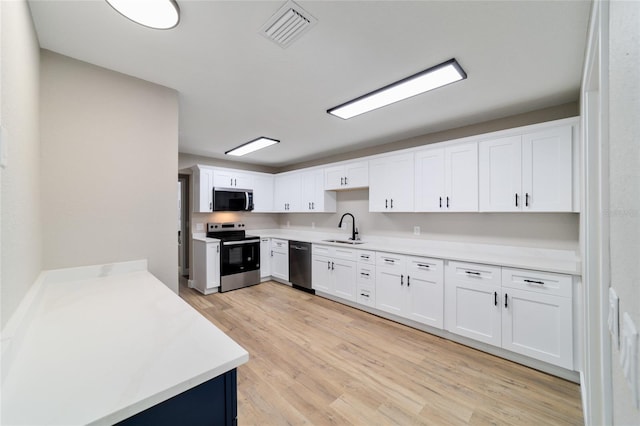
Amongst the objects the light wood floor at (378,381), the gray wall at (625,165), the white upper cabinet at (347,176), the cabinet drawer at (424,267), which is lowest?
the light wood floor at (378,381)

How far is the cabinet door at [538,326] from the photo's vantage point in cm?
213

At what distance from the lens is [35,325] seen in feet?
3.64

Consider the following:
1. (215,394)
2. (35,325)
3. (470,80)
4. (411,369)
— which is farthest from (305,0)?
(411,369)

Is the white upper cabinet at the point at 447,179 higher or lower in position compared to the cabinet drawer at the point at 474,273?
higher

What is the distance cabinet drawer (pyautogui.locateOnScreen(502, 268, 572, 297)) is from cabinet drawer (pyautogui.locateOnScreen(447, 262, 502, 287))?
66mm

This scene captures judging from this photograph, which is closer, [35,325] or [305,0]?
[35,325]

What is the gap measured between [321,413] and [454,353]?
1.53 metres

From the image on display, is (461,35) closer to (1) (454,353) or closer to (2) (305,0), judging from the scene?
(2) (305,0)

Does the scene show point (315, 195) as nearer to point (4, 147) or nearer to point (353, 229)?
point (353, 229)

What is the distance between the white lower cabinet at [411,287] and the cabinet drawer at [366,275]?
7 centimetres

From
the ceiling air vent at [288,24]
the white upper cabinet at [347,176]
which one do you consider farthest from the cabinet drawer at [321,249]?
the ceiling air vent at [288,24]

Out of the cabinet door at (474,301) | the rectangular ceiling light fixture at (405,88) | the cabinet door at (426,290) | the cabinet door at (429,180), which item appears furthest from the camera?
the cabinet door at (429,180)

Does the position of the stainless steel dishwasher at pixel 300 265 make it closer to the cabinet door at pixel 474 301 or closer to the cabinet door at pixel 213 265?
the cabinet door at pixel 213 265

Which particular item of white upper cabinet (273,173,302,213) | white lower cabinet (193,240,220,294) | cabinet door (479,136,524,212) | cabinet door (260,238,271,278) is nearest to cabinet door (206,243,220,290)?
white lower cabinet (193,240,220,294)
